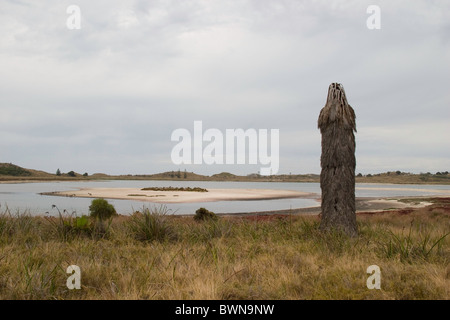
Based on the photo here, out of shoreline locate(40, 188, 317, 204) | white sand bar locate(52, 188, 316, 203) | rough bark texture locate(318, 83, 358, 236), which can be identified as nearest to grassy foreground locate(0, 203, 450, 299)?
rough bark texture locate(318, 83, 358, 236)

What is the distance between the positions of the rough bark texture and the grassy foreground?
1320 mm

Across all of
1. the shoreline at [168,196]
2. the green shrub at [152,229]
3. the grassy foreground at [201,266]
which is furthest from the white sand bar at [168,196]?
the grassy foreground at [201,266]

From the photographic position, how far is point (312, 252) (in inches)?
325

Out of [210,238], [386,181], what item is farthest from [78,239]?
[386,181]

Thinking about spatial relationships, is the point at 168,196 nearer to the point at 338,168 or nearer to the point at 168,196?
the point at 168,196

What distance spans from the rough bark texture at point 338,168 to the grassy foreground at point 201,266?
1.32 meters

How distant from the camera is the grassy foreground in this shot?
534 cm

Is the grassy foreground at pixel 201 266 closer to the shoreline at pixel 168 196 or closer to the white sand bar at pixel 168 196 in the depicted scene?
the shoreline at pixel 168 196

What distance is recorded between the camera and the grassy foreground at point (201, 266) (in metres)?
5.34

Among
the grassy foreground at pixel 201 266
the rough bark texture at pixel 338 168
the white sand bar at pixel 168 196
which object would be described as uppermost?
the rough bark texture at pixel 338 168

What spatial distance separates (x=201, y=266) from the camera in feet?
22.2

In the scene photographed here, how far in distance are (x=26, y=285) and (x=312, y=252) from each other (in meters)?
6.00

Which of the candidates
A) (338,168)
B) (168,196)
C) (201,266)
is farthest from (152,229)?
(168,196)
